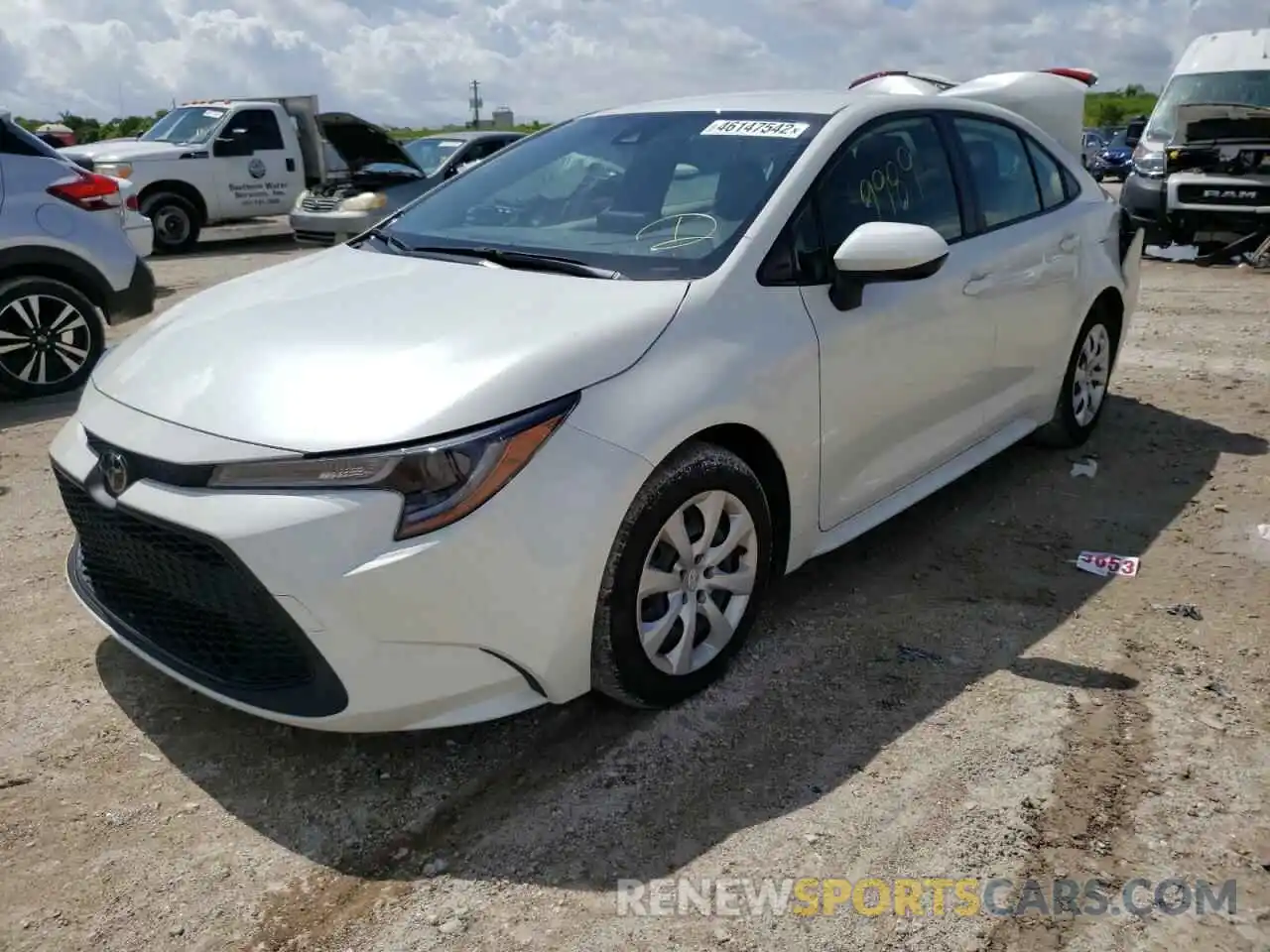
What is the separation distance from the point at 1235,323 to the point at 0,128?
8290 millimetres

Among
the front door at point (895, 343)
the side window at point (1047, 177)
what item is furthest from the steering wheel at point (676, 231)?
the side window at point (1047, 177)

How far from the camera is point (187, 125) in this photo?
15656 millimetres

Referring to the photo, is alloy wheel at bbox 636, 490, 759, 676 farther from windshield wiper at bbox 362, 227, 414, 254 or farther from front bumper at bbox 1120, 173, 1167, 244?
front bumper at bbox 1120, 173, 1167, 244

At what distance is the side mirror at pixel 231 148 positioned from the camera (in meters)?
15.2

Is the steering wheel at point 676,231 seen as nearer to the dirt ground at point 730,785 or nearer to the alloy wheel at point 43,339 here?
the dirt ground at point 730,785

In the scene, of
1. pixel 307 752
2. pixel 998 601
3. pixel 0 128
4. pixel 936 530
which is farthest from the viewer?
pixel 0 128

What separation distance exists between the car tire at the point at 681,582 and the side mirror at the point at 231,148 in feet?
46.0

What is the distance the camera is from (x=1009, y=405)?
453 cm

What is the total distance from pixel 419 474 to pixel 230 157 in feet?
47.3

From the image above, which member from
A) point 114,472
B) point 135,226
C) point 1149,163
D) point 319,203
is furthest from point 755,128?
point 319,203

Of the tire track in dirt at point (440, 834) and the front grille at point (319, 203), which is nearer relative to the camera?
the tire track in dirt at point (440, 834)

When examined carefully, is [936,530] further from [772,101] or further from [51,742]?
[51,742]

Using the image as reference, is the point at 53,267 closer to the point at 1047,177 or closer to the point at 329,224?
the point at 1047,177

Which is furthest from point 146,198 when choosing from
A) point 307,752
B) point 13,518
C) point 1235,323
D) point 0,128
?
point 307,752
